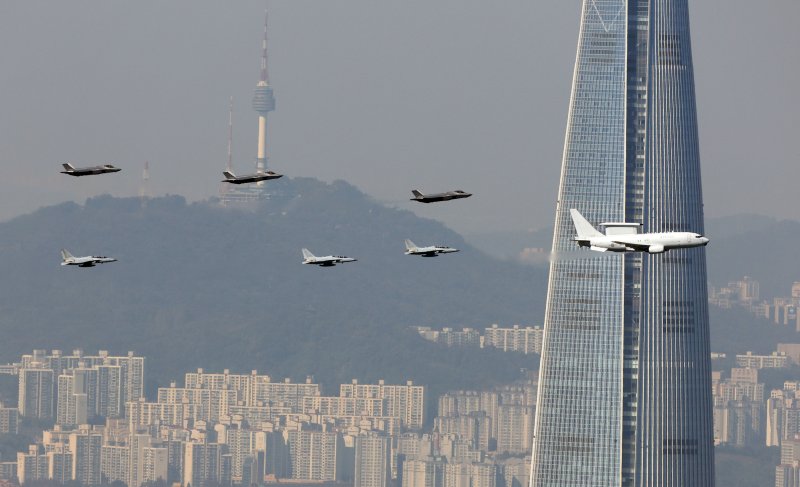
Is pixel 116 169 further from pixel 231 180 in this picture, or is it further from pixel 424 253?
pixel 424 253

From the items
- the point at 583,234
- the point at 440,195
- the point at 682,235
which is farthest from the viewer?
the point at 583,234

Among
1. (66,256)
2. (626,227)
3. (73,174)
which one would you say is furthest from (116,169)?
(626,227)

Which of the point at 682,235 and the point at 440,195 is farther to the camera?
the point at 682,235

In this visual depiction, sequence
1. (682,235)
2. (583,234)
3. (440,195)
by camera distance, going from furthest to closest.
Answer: (583,234) < (682,235) < (440,195)

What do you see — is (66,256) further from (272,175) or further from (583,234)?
(583,234)

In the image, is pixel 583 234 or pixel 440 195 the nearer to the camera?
pixel 440 195

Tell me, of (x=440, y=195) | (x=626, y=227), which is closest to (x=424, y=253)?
(x=440, y=195)

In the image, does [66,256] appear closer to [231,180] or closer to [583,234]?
[231,180]
